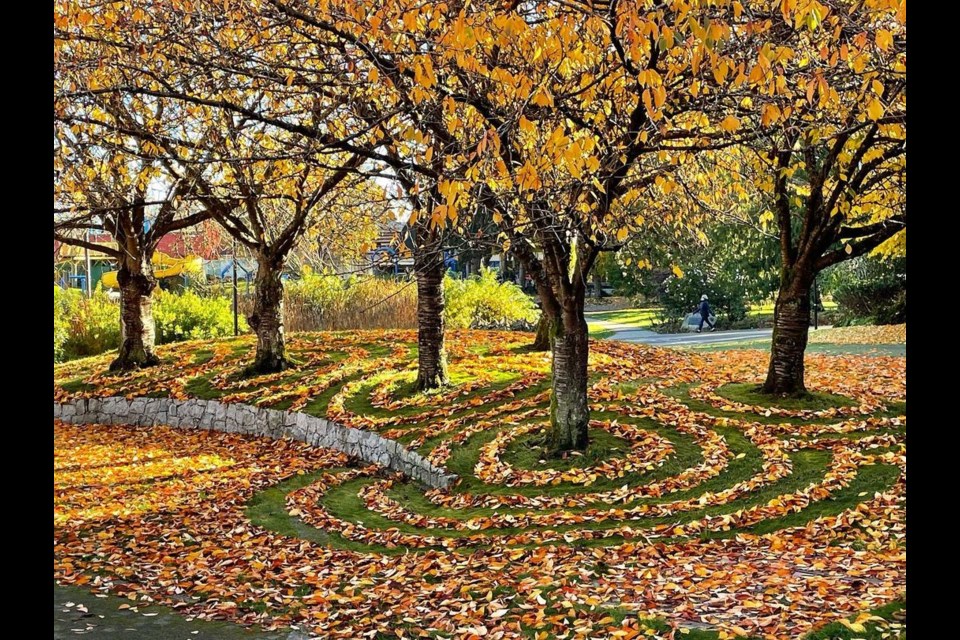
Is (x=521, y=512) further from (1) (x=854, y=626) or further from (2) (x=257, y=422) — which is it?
(2) (x=257, y=422)

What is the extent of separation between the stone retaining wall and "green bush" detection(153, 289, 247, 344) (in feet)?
17.5

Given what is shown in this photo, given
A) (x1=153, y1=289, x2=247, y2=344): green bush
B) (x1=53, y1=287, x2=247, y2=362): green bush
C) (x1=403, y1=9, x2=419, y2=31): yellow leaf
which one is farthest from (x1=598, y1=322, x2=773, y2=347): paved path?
(x1=403, y1=9, x2=419, y2=31): yellow leaf

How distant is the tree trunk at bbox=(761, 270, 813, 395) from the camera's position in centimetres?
1121

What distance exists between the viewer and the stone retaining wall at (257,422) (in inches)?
431

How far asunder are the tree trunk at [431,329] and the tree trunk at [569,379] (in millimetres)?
3636

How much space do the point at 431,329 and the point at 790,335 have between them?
5.13 metres

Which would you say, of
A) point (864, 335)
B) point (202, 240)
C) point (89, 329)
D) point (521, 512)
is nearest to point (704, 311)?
point (864, 335)

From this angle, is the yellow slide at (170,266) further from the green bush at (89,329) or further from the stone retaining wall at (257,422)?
the stone retaining wall at (257,422)

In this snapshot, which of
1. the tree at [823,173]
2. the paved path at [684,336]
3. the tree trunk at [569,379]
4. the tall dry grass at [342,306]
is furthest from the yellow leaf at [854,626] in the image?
the tall dry grass at [342,306]
